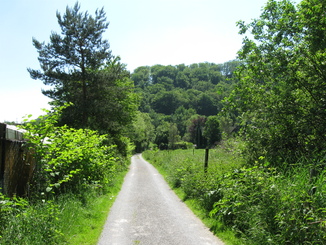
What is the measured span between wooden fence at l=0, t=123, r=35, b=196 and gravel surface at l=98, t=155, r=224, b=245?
2334 millimetres

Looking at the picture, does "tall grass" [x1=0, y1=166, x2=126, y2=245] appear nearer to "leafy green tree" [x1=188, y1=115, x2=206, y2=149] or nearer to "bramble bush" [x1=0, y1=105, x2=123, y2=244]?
"bramble bush" [x1=0, y1=105, x2=123, y2=244]

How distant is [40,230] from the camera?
522 cm

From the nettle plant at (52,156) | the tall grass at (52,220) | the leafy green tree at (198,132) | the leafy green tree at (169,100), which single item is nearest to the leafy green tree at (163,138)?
the leafy green tree at (198,132)

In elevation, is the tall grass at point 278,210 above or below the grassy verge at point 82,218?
above

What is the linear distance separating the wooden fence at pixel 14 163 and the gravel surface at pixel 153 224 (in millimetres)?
2334

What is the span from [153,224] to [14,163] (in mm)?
3890

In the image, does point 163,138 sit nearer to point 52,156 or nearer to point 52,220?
point 52,156

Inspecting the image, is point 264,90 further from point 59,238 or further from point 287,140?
point 59,238

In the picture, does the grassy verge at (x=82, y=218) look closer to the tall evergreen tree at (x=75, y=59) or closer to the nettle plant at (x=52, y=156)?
the nettle plant at (x=52, y=156)

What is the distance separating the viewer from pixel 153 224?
7676 millimetres

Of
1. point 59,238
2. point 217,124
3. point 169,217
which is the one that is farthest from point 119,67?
point 217,124

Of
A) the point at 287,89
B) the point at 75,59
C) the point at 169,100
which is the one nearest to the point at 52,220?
the point at 287,89

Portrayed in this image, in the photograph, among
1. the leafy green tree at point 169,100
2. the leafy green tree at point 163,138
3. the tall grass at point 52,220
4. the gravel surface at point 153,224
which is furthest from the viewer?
the leafy green tree at point 169,100

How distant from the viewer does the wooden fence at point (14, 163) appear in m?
5.84
